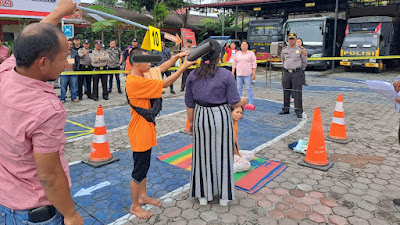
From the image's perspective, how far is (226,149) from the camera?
137 inches

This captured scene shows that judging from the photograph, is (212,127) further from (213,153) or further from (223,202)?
(223,202)

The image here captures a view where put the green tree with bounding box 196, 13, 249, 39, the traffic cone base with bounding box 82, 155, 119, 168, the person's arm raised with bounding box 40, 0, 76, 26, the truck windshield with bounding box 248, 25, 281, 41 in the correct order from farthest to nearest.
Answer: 1. the green tree with bounding box 196, 13, 249, 39
2. the truck windshield with bounding box 248, 25, 281, 41
3. the traffic cone base with bounding box 82, 155, 119, 168
4. the person's arm raised with bounding box 40, 0, 76, 26

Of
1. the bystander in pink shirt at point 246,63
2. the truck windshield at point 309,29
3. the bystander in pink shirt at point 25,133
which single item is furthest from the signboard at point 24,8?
the truck windshield at point 309,29

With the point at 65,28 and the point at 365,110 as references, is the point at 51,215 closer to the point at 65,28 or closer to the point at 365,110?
the point at 365,110

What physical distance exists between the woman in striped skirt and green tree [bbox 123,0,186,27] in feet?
78.6

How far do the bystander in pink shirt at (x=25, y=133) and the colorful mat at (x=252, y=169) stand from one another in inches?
114

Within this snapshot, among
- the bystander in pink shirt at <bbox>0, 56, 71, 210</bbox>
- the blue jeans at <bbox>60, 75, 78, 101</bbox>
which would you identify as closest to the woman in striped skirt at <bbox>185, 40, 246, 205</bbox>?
the bystander in pink shirt at <bbox>0, 56, 71, 210</bbox>

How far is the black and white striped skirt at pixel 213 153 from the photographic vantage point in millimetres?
3430

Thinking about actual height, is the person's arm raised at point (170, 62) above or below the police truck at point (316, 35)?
below

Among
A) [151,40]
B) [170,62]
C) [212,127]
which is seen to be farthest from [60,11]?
[212,127]

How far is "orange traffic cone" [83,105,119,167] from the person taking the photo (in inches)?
188

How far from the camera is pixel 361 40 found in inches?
726

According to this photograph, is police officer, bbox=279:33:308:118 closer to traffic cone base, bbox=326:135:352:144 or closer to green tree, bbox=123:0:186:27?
traffic cone base, bbox=326:135:352:144

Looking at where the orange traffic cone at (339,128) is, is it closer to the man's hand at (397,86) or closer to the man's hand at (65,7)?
the man's hand at (397,86)
